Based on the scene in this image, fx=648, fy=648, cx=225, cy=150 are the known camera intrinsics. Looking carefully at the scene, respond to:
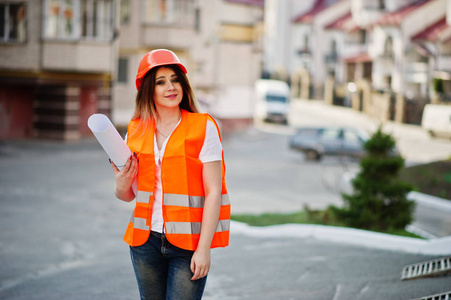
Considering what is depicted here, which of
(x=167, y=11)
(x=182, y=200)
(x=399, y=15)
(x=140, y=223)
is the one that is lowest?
(x=140, y=223)

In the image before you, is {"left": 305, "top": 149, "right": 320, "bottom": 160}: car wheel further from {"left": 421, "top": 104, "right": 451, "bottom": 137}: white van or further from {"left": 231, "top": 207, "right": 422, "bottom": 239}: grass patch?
{"left": 231, "top": 207, "right": 422, "bottom": 239}: grass patch

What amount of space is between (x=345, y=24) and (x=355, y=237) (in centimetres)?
5431

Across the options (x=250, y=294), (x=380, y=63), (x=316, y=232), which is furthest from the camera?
(x=380, y=63)

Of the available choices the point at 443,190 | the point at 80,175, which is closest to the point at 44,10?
the point at 80,175

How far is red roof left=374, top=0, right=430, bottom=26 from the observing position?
4846 cm

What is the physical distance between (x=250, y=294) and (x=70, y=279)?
2.10 meters

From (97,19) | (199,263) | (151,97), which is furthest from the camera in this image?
(97,19)

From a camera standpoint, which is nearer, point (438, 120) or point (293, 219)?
point (293, 219)

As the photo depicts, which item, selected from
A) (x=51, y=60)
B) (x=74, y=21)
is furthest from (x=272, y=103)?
(x=51, y=60)

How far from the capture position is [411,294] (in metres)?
5.76

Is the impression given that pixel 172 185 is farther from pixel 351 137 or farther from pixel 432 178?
pixel 351 137

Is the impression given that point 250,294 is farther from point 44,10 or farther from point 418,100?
point 418,100

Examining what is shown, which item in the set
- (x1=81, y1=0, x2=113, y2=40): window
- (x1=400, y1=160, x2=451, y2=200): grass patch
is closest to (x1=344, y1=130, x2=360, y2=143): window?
(x1=400, y1=160, x2=451, y2=200): grass patch

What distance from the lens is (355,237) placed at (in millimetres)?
8562
